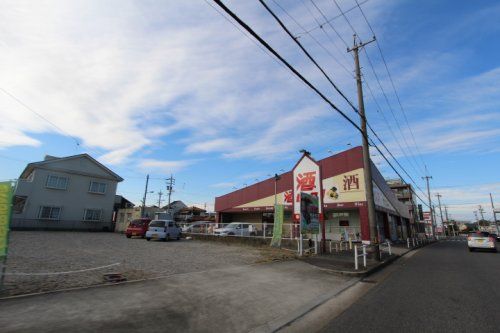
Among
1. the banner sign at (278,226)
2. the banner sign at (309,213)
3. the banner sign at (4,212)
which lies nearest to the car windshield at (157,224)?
the banner sign at (278,226)

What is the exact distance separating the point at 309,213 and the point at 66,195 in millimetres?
29897

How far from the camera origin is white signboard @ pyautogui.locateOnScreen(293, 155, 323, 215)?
16953mm

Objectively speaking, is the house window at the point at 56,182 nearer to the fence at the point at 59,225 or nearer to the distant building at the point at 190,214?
the fence at the point at 59,225

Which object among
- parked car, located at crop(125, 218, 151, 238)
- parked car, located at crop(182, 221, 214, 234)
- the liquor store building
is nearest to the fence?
parked car, located at crop(125, 218, 151, 238)

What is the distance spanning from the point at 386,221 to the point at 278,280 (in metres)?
28.9

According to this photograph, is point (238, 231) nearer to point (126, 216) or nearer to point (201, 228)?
point (201, 228)

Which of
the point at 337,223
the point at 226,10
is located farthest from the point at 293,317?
the point at 337,223

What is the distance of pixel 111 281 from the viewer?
7.59 meters

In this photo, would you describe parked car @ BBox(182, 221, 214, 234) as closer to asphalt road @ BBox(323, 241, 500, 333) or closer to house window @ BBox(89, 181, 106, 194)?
house window @ BBox(89, 181, 106, 194)

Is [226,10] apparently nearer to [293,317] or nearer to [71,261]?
[293,317]

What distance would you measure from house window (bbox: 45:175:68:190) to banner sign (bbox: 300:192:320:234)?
2987 cm

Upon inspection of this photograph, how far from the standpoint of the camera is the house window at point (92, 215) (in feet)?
111

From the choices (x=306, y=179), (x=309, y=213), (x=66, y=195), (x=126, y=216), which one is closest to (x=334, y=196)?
(x=306, y=179)

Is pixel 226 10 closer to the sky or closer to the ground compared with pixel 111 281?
closer to the sky
